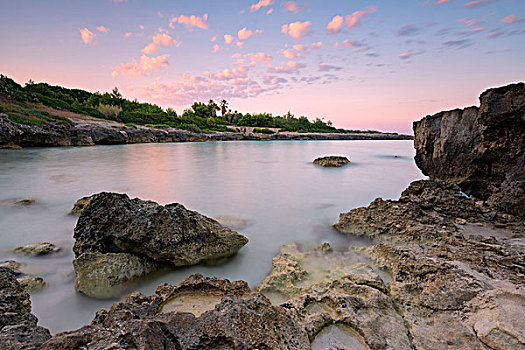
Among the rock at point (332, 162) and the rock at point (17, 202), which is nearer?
the rock at point (17, 202)

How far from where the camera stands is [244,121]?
2303 inches

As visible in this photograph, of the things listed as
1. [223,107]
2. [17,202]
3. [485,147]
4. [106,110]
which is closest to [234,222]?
[485,147]

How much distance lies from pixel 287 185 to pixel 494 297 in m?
5.87

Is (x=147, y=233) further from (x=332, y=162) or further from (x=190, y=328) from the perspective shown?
(x=332, y=162)

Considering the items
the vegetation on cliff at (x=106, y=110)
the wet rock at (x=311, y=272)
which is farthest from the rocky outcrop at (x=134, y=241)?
the vegetation on cliff at (x=106, y=110)

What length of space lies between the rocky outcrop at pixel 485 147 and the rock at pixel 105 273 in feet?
15.4

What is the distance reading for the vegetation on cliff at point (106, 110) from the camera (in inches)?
736

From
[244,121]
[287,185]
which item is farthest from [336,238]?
[244,121]

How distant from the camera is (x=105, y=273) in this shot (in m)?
2.13

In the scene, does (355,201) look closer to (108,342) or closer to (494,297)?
(494,297)

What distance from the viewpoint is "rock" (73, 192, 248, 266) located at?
239cm

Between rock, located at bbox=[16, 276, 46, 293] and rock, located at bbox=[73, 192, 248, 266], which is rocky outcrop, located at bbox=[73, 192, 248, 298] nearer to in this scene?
rock, located at bbox=[73, 192, 248, 266]

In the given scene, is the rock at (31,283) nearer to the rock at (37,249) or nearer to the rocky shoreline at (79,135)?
the rock at (37,249)

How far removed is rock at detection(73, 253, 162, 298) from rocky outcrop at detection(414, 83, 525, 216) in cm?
469
